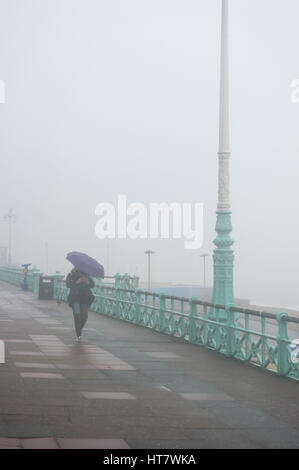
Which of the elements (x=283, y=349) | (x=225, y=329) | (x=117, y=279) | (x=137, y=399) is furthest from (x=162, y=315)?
(x=117, y=279)

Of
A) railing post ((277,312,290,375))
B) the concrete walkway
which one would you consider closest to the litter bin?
the concrete walkway

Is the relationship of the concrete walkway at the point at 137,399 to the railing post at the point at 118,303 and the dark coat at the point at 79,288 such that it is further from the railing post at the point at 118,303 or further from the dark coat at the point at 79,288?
the railing post at the point at 118,303

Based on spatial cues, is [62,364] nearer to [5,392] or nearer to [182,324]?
[5,392]

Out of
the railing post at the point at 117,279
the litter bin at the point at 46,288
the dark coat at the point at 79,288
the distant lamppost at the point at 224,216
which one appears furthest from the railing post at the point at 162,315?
the railing post at the point at 117,279

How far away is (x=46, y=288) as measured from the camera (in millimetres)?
39531

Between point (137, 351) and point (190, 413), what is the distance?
720 centimetres

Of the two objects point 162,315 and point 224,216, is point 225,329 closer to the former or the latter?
point 162,315

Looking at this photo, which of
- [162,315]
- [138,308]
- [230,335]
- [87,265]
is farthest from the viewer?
[138,308]

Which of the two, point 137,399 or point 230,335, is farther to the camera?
point 230,335

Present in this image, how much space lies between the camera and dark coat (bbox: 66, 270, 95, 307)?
18.4 m

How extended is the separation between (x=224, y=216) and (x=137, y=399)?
11.9 m

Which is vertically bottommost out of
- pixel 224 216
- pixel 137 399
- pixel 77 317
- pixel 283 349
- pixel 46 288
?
pixel 137 399

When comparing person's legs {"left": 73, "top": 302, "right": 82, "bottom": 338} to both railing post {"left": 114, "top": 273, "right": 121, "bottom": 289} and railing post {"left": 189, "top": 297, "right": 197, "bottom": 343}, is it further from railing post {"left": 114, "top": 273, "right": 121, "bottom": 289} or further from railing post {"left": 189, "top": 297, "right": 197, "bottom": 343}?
railing post {"left": 114, "top": 273, "right": 121, "bottom": 289}
